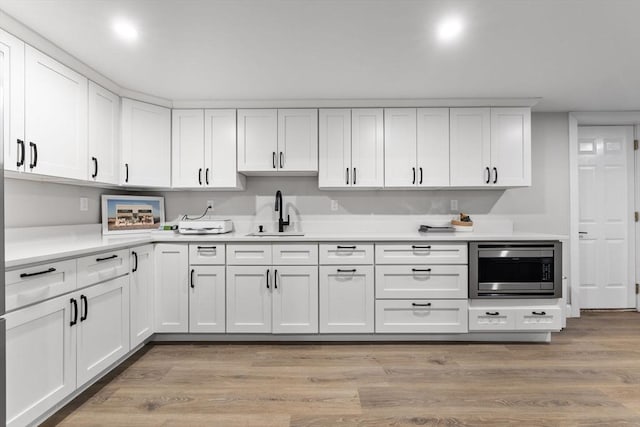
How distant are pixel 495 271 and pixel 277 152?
89.2 inches

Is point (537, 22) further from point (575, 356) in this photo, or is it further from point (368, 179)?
point (575, 356)

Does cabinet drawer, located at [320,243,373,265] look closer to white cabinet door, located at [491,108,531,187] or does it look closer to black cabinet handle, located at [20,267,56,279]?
white cabinet door, located at [491,108,531,187]

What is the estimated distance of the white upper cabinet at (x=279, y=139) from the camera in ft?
11.2

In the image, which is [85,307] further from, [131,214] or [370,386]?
[370,386]

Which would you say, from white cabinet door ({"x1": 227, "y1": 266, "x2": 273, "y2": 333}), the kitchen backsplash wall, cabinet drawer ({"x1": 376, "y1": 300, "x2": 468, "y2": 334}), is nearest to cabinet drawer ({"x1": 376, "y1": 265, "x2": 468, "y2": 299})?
cabinet drawer ({"x1": 376, "y1": 300, "x2": 468, "y2": 334})

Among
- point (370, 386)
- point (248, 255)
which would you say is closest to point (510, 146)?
point (370, 386)

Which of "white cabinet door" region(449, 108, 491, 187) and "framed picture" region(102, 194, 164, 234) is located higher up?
"white cabinet door" region(449, 108, 491, 187)

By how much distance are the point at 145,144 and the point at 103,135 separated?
0.40 meters

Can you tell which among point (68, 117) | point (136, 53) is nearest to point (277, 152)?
point (136, 53)

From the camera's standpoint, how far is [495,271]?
309 cm

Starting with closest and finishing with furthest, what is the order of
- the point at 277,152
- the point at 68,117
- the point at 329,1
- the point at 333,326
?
1. the point at 329,1
2. the point at 68,117
3. the point at 333,326
4. the point at 277,152

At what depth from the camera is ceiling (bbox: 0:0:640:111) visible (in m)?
1.93

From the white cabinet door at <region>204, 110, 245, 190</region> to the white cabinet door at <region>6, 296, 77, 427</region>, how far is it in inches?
67.6

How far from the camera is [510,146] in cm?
342
